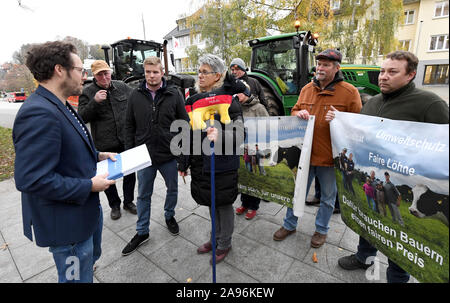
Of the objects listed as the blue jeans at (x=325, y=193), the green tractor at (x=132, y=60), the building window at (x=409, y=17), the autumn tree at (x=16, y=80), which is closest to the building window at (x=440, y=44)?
the blue jeans at (x=325, y=193)

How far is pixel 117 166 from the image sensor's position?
178 cm

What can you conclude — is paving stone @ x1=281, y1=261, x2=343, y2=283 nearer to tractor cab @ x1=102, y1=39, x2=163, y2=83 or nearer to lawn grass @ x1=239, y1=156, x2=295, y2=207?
lawn grass @ x1=239, y1=156, x2=295, y2=207

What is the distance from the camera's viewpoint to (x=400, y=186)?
63.7 inches

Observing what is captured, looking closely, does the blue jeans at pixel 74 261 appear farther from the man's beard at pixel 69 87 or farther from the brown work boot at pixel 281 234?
the brown work boot at pixel 281 234

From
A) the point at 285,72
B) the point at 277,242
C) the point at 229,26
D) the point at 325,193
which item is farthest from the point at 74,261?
the point at 229,26

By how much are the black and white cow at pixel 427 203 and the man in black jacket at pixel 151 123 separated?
2307mm

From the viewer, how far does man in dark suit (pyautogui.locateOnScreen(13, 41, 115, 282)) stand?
4.20ft

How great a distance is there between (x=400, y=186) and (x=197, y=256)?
2.07m

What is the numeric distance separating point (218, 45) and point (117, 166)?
64.7ft

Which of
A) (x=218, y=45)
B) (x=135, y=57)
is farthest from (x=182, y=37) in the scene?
(x=135, y=57)

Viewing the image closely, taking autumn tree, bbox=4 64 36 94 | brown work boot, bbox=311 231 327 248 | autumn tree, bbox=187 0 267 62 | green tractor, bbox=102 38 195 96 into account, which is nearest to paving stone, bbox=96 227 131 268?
brown work boot, bbox=311 231 327 248

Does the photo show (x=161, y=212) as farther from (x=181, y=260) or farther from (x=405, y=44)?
(x=405, y=44)

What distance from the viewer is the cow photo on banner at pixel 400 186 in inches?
54.0

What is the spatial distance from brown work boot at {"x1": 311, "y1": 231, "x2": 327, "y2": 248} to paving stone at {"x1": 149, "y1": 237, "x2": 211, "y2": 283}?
4.07 feet
